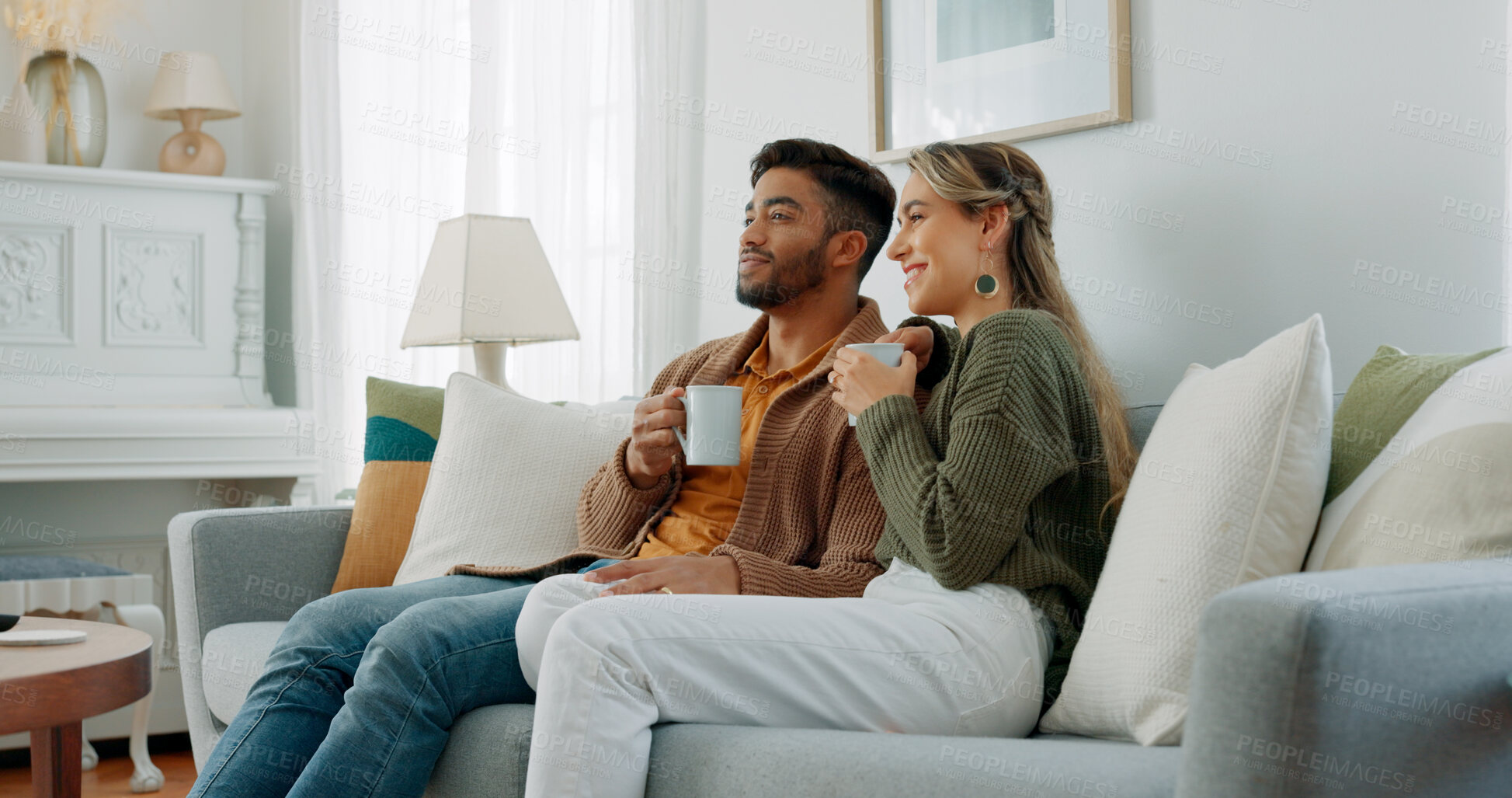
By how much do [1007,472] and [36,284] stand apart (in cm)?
301

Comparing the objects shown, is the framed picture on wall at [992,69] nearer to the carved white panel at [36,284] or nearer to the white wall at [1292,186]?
the white wall at [1292,186]

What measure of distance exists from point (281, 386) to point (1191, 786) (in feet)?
11.6

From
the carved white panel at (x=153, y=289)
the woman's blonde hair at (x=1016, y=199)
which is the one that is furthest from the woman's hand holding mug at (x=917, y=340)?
the carved white panel at (x=153, y=289)

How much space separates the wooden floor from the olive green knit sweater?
2.14 metres

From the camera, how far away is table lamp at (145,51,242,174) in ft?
11.9

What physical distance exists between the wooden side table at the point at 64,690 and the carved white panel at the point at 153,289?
1.89 metres

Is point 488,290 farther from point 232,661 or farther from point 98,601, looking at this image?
point 98,601

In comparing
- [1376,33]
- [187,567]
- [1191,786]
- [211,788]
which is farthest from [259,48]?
[1191,786]

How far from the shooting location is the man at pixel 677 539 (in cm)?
137

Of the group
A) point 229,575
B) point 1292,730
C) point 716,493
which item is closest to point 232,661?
point 229,575

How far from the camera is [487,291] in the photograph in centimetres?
256

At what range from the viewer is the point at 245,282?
362 centimetres

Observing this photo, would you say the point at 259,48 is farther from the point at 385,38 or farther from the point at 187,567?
the point at 187,567

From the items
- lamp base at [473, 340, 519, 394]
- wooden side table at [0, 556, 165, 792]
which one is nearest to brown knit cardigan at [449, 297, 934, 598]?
lamp base at [473, 340, 519, 394]
